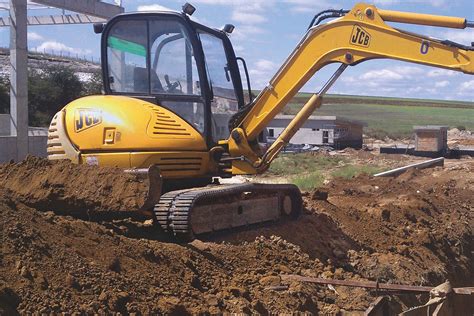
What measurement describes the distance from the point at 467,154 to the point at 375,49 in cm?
2328

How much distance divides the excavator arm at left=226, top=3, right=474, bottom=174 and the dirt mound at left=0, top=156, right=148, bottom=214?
2.37 m

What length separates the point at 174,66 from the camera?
9.39m

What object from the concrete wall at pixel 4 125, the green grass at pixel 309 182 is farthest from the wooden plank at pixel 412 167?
the concrete wall at pixel 4 125

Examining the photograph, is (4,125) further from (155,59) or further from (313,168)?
(155,59)

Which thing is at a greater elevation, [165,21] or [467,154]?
[165,21]

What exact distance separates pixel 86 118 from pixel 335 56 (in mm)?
3545

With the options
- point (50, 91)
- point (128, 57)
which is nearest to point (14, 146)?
point (50, 91)

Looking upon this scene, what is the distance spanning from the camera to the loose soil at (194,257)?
5.70m

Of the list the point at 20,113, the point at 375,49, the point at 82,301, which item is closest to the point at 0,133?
the point at 20,113

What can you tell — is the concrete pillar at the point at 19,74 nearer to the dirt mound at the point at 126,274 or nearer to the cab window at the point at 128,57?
the cab window at the point at 128,57

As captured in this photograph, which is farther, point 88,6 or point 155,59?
point 88,6

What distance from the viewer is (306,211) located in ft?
37.4

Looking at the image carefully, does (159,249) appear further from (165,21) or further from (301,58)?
(301,58)

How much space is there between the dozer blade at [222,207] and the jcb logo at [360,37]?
88.5 inches
